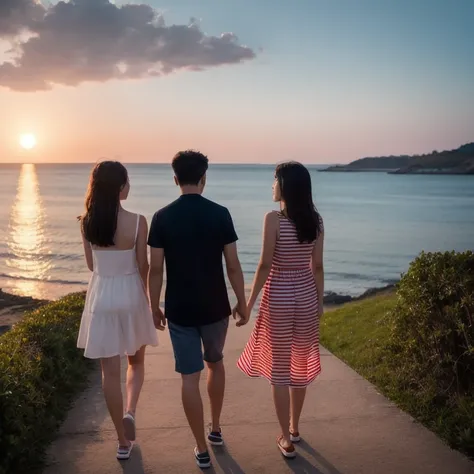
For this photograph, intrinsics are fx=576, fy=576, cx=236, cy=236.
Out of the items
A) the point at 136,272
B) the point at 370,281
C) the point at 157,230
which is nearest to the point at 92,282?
the point at 136,272

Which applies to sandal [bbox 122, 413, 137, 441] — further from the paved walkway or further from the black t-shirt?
the black t-shirt

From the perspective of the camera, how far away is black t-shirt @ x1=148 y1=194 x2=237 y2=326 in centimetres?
378

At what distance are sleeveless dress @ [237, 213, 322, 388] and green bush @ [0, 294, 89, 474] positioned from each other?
171 centimetres

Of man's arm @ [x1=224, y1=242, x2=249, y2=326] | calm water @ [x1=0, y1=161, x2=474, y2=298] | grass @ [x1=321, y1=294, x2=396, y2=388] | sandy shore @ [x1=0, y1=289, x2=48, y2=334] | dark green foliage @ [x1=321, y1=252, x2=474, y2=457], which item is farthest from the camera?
calm water @ [x1=0, y1=161, x2=474, y2=298]

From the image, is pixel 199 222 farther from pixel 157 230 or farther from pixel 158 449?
pixel 158 449

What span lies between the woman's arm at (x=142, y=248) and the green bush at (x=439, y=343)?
2.62m

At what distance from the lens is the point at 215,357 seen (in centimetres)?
401

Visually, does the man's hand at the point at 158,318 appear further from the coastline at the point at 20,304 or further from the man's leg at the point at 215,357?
the coastline at the point at 20,304

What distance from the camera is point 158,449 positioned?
426 centimetres

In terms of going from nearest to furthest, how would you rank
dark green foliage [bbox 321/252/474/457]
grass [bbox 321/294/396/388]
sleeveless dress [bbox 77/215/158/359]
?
sleeveless dress [bbox 77/215/158/359]
dark green foliage [bbox 321/252/474/457]
grass [bbox 321/294/396/388]

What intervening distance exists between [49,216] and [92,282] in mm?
57598

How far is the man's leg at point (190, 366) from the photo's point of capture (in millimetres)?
3883

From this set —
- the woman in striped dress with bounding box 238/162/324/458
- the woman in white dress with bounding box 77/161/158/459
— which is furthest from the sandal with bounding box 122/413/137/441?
the woman in striped dress with bounding box 238/162/324/458

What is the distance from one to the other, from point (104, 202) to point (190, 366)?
125cm
